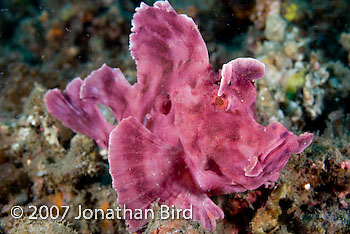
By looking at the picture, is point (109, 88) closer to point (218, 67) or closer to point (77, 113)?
point (77, 113)

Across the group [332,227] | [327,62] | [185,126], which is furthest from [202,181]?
[327,62]

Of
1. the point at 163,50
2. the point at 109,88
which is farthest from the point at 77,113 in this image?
the point at 163,50

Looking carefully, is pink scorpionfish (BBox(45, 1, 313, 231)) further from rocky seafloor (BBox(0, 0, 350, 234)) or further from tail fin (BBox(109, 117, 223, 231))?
rocky seafloor (BBox(0, 0, 350, 234))

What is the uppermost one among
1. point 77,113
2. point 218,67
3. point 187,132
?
point 187,132

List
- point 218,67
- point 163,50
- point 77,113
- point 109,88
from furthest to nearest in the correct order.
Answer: point 218,67 < point 77,113 < point 109,88 < point 163,50

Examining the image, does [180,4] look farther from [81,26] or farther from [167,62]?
[167,62]

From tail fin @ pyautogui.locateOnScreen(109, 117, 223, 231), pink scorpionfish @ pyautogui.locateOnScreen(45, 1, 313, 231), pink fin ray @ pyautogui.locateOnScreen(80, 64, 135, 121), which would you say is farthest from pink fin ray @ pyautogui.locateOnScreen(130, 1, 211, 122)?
tail fin @ pyautogui.locateOnScreen(109, 117, 223, 231)
